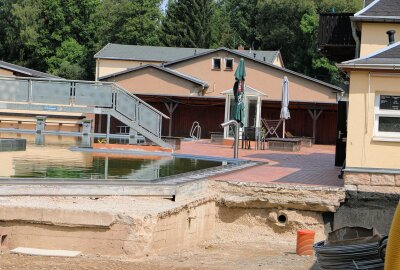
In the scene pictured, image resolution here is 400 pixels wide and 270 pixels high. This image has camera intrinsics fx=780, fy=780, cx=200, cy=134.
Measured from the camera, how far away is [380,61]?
15805mm

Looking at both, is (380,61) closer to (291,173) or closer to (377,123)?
(377,123)

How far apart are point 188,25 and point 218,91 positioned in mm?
32219

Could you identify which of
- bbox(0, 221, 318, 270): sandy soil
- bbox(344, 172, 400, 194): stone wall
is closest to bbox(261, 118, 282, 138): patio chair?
bbox(344, 172, 400, 194): stone wall

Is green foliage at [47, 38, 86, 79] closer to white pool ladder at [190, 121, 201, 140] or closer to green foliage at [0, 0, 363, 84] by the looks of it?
green foliage at [0, 0, 363, 84]

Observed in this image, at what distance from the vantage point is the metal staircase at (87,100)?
2598cm

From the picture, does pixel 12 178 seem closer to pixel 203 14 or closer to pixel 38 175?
pixel 38 175

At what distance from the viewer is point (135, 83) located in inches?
1853

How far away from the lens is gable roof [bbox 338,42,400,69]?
15.6 m

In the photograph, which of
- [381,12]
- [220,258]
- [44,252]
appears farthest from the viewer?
[381,12]

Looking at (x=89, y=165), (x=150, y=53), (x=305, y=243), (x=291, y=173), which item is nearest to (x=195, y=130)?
(x=150, y=53)

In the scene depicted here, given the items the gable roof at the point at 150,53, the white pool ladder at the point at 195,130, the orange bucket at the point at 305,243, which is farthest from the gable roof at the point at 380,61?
the gable roof at the point at 150,53

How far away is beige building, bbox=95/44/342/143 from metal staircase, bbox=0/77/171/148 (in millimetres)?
9935

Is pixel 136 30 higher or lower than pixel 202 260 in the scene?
higher

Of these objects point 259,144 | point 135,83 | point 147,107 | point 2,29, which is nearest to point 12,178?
point 147,107
